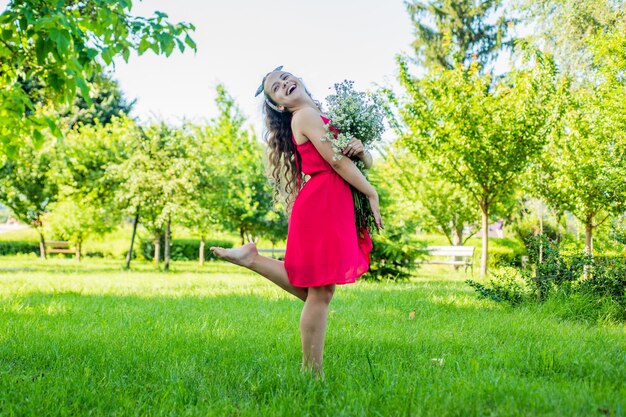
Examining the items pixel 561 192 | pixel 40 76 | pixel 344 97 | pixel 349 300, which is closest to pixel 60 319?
pixel 40 76

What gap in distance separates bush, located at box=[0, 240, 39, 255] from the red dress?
26.0 metres

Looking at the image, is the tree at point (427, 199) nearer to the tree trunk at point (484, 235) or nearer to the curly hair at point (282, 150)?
the tree trunk at point (484, 235)

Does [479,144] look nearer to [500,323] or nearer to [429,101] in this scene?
[429,101]

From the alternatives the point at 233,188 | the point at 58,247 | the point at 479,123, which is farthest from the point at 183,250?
the point at 479,123

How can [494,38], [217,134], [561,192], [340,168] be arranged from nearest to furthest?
[340,168]
[561,192]
[217,134]
[494,38]

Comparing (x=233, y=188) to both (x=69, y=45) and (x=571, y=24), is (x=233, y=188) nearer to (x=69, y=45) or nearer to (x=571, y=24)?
(x=571, y=24)

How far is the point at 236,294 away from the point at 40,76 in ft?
15.2

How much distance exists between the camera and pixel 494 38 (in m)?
27.0

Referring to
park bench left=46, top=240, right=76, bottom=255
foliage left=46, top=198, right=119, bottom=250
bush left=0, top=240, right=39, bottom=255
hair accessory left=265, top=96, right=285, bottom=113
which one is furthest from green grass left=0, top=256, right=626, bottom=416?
bush left=0, top=240, right=39, bottom=255

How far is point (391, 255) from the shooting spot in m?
11.5

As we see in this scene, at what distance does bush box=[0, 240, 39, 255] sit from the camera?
25656mm

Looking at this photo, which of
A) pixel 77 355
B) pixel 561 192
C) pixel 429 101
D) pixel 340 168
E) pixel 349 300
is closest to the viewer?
pixel 340 168

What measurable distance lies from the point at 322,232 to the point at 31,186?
19.2m

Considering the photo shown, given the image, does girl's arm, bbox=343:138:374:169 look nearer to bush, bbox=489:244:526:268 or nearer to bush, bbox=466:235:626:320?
bush, bbox=466:235:626:320
